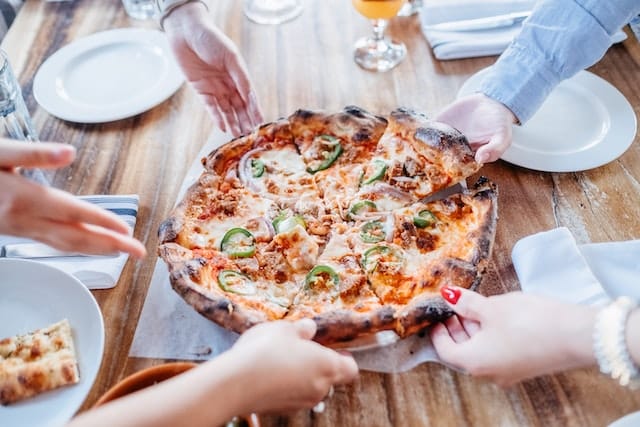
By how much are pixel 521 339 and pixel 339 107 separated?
1371 millimetres

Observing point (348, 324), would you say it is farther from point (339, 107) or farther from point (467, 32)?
point (467, 32)

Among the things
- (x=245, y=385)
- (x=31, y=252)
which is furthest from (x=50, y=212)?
(x=31, y=252)

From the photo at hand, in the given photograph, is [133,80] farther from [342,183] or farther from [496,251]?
[496,251]

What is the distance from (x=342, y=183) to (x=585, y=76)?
1.11m

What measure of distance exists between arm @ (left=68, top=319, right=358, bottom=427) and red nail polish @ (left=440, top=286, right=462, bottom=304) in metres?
0.33

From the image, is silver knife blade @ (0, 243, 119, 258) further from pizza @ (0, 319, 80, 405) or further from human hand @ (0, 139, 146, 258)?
human hand @ (0, 139, 146, 258)

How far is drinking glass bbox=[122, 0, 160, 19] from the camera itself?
10.1 ft

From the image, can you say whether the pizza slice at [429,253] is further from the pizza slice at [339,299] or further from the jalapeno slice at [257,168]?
the jalapeno slice at [257,168]

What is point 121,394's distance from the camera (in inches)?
55.2

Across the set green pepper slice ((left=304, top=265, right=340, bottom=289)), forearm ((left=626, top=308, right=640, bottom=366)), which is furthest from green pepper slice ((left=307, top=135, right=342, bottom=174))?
forearm ((left=626, top=308, right=640, bottom=366))

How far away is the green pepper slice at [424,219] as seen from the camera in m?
1.94

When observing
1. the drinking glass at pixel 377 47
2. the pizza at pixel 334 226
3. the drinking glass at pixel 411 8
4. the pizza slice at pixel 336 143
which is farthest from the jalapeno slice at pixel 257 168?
the drinking glass at pixel 411 8

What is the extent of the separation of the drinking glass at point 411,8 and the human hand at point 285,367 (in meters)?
1.99

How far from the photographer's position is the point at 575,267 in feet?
5.82
